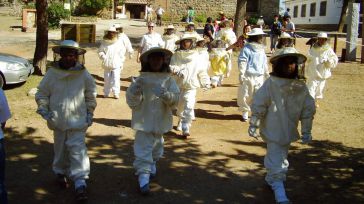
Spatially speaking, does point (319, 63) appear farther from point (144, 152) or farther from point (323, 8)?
point (323, 8)

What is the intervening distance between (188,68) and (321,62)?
12.5 feet

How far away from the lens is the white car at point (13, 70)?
11.2 m

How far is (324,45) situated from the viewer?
10109 mm

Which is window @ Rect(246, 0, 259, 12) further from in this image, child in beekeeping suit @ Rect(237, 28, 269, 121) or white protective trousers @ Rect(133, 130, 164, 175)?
white protective trousers @ Rect(133, 130, 164, 175)

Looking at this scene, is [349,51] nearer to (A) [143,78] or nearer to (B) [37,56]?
(B) [37,56]

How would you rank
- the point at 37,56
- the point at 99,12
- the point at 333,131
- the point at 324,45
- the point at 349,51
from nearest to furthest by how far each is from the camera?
the point at 333,131 → the point at 324,45 → the point at 37,56 → the point at 349,51 → the point at 99,12

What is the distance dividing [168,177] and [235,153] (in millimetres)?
1629

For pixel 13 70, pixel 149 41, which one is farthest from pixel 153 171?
pixel 13 70

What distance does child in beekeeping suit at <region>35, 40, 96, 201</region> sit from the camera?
17.0 feet

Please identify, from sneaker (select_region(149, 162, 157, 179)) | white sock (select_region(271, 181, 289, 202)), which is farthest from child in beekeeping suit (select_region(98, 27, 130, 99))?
white sock (select_region(271, 181, 289, 202))

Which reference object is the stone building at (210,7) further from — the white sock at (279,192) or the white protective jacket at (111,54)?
the white sock at (279,192)

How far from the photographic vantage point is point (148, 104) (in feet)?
18.0

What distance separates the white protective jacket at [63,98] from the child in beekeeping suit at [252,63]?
4314 mm

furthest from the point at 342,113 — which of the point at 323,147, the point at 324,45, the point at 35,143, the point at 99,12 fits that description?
the point at 99,12
